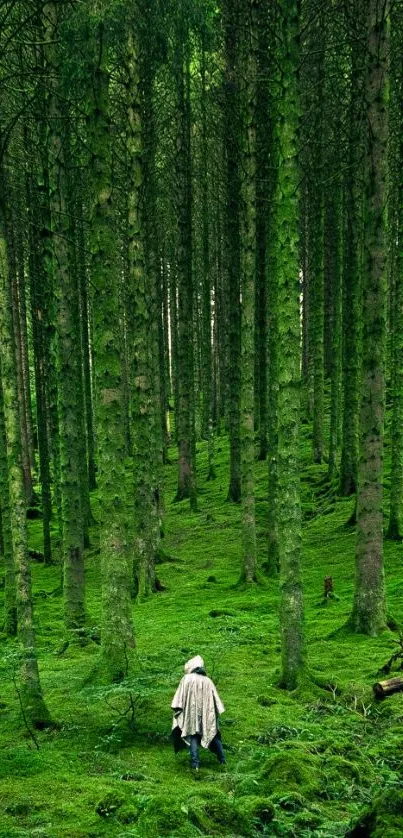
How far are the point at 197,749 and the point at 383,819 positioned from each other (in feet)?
13.1

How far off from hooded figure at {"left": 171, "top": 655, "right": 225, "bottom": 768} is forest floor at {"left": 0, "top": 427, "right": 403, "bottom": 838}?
0.74ft

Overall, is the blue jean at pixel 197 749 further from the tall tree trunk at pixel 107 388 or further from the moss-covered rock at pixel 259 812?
the tall tree trunk at pixel 107 388

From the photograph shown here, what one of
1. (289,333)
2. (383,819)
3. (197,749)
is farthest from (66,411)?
(383,819)

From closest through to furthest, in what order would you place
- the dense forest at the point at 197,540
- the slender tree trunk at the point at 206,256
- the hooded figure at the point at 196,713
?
1. the dense forest at the point at 197,540
2. the hooded figure at the point at 196,713
3. the slender tree trunk at the point at 206,256

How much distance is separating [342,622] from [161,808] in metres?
7.25

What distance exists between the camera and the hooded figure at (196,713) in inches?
276

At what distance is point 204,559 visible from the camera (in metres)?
19.0

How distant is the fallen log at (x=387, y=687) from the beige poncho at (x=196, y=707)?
235 cm

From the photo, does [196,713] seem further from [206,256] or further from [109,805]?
[206,256]

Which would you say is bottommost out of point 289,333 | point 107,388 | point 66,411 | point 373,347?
point 66,411

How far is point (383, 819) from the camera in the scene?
3412 millimetres

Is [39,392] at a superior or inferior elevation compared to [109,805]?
superior

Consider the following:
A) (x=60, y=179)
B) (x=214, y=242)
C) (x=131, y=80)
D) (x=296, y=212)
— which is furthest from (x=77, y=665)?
(x=214, y=242)

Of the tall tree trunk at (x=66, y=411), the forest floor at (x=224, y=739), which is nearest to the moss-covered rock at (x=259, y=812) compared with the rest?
the forest floor at (x=224, y=739)
